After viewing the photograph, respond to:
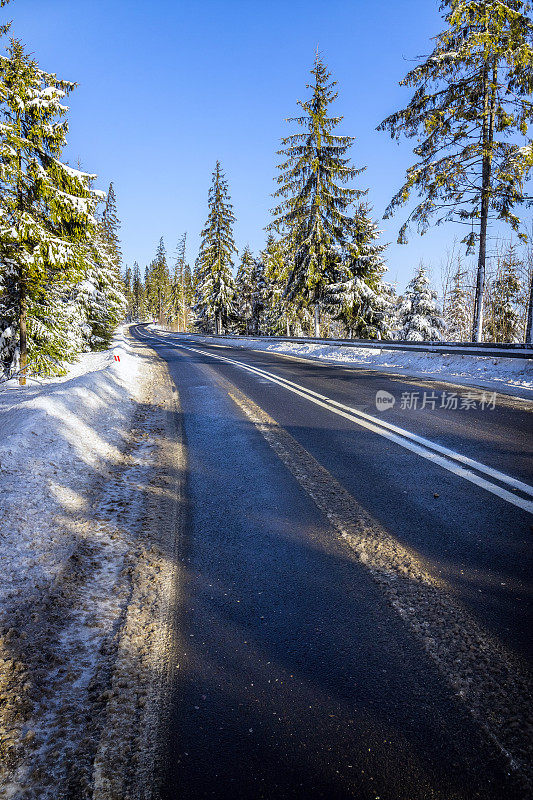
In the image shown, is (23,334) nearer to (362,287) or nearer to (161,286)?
(362,287)

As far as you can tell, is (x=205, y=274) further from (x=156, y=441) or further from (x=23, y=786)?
(x=23, y=786)

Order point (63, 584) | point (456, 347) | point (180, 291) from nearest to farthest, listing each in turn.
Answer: point (63, 584) → point (456, 347) → point (180, 291)

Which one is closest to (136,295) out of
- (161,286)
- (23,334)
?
(161,286)

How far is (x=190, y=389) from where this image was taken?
9219 mm

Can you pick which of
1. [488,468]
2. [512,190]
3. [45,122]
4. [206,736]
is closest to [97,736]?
[206,736]

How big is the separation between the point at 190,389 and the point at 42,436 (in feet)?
17.1

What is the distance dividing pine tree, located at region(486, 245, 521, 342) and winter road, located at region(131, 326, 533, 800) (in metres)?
37.4

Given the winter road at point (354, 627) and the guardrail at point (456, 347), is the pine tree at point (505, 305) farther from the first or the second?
the winter road at point (354, 627)

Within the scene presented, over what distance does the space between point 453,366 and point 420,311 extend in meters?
22.6

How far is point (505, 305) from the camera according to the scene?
38.2m

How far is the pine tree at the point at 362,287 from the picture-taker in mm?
Result: 24438

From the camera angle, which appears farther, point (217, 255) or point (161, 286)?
point (161, 286)

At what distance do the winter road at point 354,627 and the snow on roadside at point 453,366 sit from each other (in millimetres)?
5539

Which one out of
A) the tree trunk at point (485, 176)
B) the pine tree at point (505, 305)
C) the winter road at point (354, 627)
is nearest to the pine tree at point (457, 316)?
the pine tree at point (505, 305)
